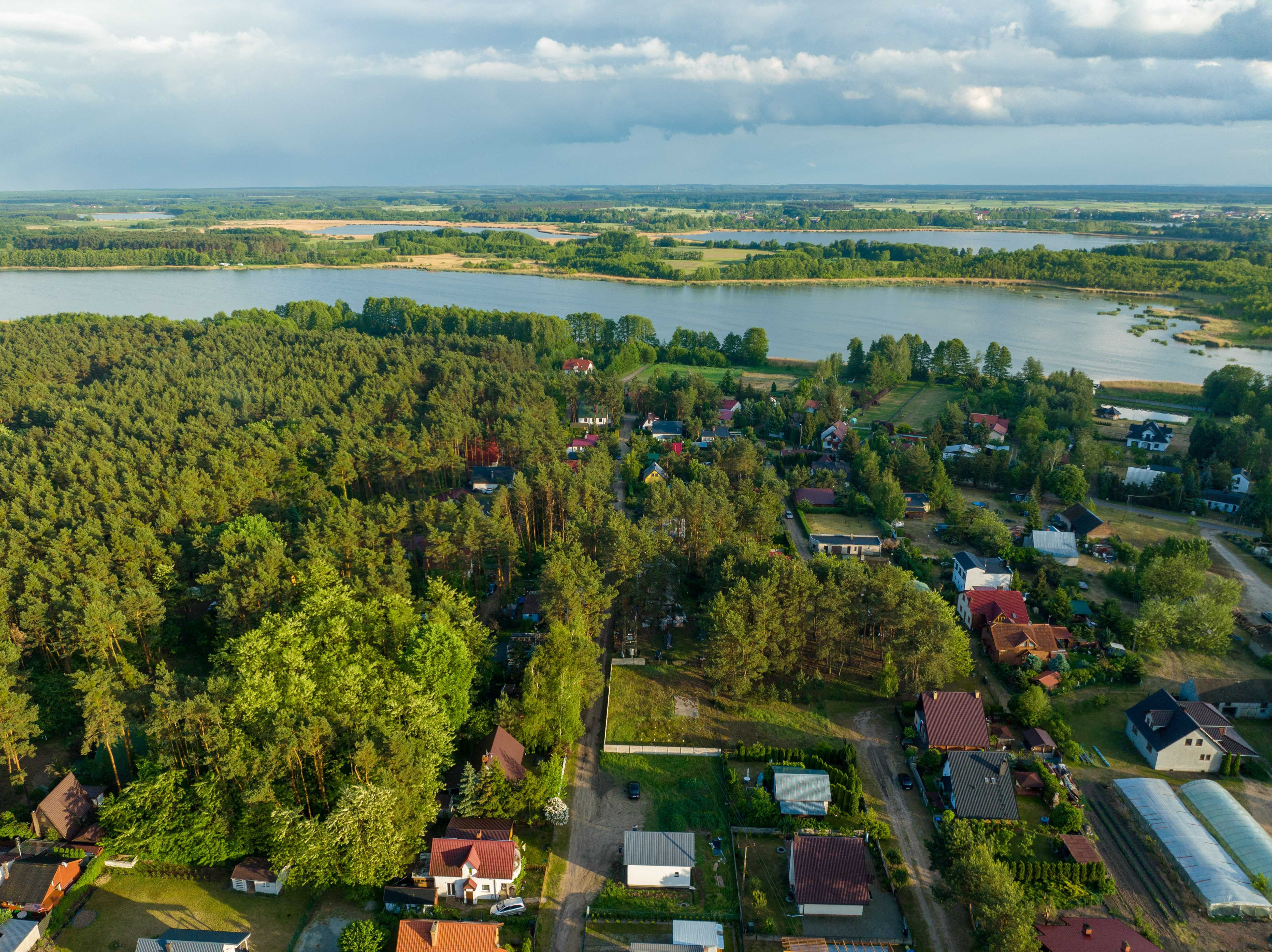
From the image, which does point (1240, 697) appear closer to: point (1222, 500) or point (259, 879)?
point (1222, 500)

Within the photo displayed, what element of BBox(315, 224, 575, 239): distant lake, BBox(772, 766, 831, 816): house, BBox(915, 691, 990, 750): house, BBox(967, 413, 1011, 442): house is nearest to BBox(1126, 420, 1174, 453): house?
BBox(967, 413, 1011, 442): house

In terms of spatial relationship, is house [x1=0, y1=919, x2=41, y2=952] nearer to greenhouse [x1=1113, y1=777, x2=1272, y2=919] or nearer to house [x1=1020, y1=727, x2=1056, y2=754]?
house [x1=1020, y1=727, x2=1056, y2=754]

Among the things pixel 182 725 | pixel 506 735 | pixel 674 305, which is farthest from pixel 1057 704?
pixel 674 305

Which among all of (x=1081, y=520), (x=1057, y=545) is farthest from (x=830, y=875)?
(x=1081, y=520)

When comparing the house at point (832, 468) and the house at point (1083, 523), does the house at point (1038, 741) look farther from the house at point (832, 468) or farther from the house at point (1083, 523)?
the house at point (832, 468)

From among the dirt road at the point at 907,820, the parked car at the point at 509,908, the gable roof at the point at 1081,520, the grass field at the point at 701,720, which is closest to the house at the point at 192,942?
the parked car at the point at 509,908
